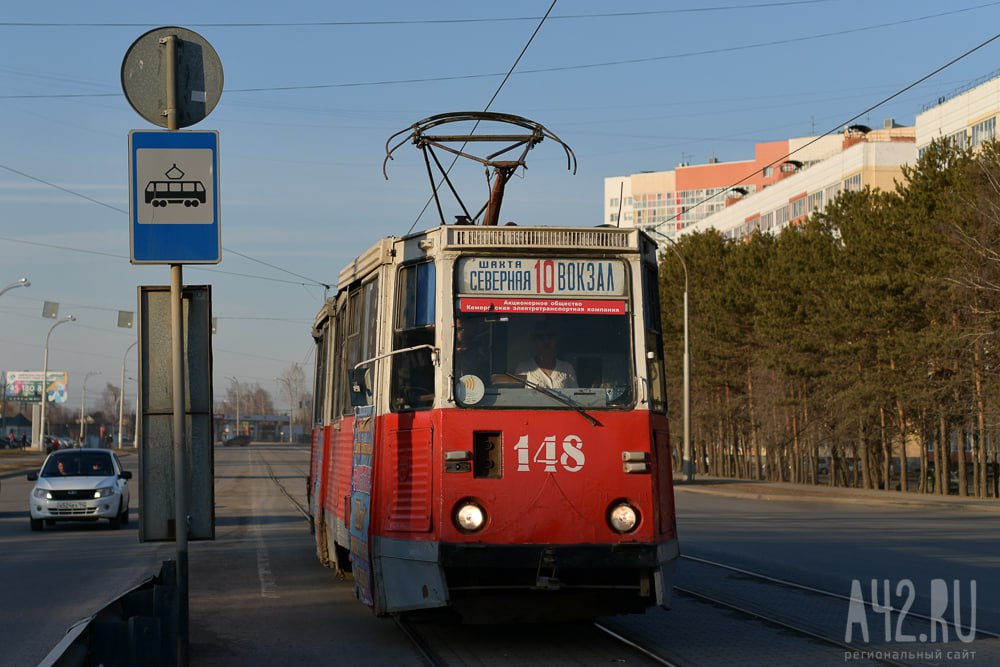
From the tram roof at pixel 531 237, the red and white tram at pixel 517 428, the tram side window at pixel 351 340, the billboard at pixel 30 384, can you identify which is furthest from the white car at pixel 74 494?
the billboard at pixel 30 384

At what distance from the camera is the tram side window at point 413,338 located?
917 cm

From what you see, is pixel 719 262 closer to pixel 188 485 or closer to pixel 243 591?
pixel 243 591

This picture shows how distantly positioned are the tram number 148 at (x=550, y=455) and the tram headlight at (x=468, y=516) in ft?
1.32

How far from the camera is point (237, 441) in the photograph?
15588 cm

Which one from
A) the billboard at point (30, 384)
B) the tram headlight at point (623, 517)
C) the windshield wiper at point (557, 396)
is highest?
the billboard at point (30, 384)

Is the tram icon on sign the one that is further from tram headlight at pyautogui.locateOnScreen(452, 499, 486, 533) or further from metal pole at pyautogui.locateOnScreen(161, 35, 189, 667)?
tram headlight at pyautogui.locateOnScreen(452, 499, 486, 533)

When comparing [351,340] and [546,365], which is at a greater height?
[351,340]

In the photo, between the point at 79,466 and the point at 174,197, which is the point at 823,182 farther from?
the point at 174,197

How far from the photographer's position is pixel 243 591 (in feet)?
43.8

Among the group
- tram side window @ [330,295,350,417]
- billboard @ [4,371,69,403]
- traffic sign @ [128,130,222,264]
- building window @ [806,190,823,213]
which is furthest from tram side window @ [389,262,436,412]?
billboard @ [4,371,69,403]

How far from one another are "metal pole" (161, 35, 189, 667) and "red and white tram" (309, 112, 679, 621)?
6.67ft

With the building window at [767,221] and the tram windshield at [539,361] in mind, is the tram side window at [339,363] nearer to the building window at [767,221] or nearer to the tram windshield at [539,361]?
the tram windshield at [539,361]

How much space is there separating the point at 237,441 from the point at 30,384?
3853 centimetres

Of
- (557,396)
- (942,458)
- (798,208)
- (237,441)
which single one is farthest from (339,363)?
(237,441)
